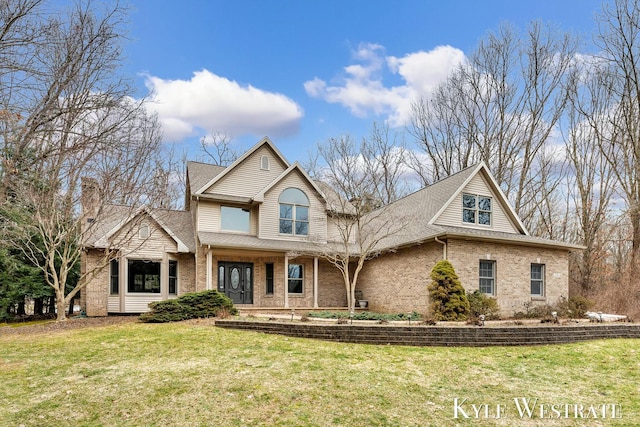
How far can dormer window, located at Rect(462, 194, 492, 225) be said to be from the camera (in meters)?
18.4

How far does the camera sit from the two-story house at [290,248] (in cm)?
Result: 1670

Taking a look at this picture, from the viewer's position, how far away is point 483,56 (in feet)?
96.3

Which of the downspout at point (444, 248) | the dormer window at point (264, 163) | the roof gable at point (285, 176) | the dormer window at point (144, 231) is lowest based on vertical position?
the downspout at point (444, 248)

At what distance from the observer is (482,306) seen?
48.7ft

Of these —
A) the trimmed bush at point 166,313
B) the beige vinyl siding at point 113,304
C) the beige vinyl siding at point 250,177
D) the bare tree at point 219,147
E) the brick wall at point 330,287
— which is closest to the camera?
the trimmed bush at point 166,313

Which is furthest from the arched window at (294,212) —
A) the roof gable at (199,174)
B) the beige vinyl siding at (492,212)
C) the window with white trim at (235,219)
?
the beige vinyl siding at (492,212)

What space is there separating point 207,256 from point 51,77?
33.3 ft

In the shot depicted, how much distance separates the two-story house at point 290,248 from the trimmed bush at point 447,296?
4.04 feet

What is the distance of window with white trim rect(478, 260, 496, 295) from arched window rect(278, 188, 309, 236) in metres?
7.78

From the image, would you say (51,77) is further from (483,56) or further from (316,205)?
(483,56)

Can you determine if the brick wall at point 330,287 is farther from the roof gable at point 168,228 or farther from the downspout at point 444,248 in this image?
the downspout at point 444,248

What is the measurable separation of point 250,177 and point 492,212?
1075 centimetres

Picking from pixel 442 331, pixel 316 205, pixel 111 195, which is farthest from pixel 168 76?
pixel 442 331

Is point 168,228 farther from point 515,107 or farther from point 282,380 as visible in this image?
point 515,107
